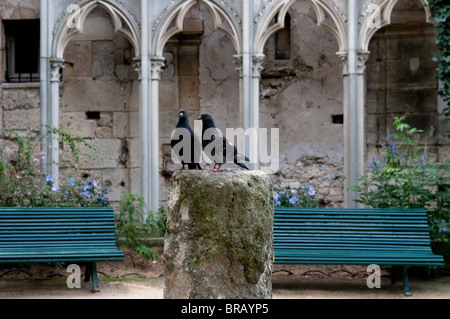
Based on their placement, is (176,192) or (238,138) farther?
(238,138)

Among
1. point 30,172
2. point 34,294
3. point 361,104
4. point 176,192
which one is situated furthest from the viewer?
point 361,104

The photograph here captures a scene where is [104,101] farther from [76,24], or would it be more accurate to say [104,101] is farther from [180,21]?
[180,21]

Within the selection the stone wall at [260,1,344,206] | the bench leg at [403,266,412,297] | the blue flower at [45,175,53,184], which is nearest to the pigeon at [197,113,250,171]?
the bench leg at [403,266,412,297]

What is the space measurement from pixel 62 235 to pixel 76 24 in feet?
9.83

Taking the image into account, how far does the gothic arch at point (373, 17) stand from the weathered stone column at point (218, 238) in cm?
477

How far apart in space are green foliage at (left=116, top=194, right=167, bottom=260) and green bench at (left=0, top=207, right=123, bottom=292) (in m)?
0.93

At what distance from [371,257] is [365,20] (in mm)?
3191

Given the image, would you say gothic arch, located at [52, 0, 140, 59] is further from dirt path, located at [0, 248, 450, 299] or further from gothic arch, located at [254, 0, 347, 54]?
dirt path, located at [0, 248, 450, 299]

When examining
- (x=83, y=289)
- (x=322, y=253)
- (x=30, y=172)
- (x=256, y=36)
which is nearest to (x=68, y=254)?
(x=83, y=289)

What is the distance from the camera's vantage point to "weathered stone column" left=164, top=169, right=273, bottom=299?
4289 mm

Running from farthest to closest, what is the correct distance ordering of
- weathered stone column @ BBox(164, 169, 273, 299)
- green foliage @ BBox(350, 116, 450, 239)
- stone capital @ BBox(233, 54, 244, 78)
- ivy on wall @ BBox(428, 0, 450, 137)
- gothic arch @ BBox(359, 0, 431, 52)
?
1. stone capital @ BBox(233, 54, 244, 78)
2. gothic arch @ BBox(359, 0, 431, 52)
3. ivy on wall @ BBox(428, 0, 450, 137)
4. green foliage @ BBox(350, 116, 450, 239)
5. weathered stone column @ BBox(164, 169, 273, 299)

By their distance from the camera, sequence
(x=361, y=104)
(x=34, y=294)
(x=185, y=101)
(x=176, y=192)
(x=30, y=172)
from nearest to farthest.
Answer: (x=176, y=192) < (x=34, y=294) < (x=30, y=172) < (x=361, y=104) < (x=185, y=101)

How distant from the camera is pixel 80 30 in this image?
886cm

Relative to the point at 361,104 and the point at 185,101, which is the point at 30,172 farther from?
the point at 361,104
